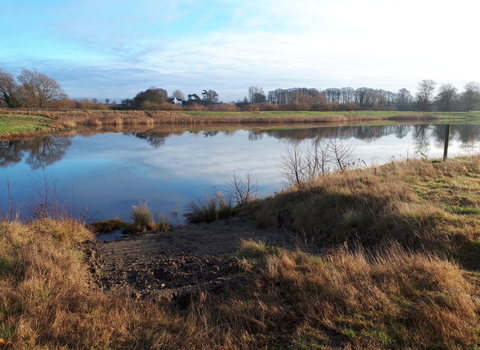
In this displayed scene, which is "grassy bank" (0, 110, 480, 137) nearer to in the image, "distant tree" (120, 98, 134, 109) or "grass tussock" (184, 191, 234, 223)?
"distant tree" (120, 98, 134, 109)

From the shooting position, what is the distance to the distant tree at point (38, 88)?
47947 millimetres

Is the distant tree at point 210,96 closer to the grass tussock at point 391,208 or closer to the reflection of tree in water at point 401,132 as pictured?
the reflection of tree in water at point 401,132

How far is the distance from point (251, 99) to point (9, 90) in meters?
65.7

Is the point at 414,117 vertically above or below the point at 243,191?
above

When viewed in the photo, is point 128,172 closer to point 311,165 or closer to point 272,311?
point 311,165

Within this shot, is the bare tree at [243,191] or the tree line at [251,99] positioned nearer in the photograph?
the bare tree at [243,191]

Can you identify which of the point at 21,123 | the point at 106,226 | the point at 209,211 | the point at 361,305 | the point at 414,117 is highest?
the point at 414,117

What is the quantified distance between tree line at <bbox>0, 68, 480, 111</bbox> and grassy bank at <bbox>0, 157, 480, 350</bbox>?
51.3 metres

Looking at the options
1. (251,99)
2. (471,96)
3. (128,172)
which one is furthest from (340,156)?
(251,99)

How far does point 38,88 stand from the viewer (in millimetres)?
48844

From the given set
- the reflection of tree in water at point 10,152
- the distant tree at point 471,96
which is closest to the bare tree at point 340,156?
the reflection of tree in water at point 10,152

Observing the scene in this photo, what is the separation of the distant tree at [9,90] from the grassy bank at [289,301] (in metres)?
50.0

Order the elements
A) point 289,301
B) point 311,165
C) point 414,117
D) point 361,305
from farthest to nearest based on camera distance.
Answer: point 414,117
point 311,165
point 289,301
point 361,305

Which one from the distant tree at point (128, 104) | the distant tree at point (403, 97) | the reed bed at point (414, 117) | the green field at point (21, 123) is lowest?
the green field at point (21, 123)
